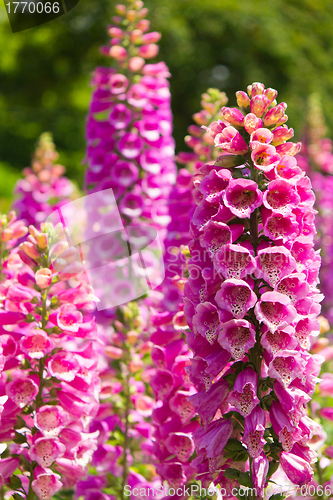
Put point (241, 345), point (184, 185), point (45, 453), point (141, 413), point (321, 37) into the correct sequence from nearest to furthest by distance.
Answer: point (241, 345) < point (45, 453) < point (141, 413) < point (184, 185) < point (321, 37)

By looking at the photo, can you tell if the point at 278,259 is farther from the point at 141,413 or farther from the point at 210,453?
the point at 141,413

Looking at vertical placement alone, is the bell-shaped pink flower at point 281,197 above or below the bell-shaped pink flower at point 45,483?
above

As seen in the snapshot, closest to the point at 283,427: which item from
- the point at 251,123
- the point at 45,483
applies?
the point at 45,483

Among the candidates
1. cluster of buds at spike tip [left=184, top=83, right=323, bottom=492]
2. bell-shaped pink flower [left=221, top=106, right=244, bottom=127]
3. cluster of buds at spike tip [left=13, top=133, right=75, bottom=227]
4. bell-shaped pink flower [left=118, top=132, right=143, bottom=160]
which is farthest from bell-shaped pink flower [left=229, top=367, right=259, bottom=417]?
cluster of buds at spike tip [left=13, top=133, right=75, bottom=227]

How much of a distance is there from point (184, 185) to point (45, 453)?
5.39ft

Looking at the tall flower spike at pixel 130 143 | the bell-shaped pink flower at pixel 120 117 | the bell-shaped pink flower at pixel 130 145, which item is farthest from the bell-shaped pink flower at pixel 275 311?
the bell-shaped pink flower at pixel 120 117

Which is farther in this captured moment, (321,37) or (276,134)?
(321,37)

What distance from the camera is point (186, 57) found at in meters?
15.5

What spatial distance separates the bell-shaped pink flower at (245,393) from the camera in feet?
5.16

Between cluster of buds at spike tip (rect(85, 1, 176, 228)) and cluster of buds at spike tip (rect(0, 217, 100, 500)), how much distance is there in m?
1.55

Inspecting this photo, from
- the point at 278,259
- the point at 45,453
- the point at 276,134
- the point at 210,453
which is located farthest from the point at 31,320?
the point at 276,134

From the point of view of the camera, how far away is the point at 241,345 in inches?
61.9

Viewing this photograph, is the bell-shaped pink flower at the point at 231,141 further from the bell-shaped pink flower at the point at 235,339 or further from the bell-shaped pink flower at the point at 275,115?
the bell-shaped pink flower at the point at 235,339

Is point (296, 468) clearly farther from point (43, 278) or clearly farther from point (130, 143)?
point (130, 143)
